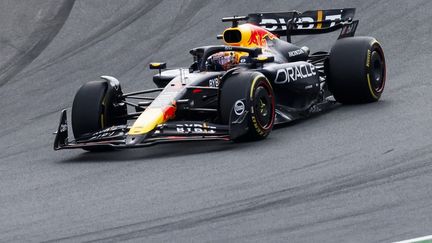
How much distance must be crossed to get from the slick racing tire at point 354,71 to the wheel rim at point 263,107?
151cm

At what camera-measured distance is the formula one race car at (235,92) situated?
37.8ft

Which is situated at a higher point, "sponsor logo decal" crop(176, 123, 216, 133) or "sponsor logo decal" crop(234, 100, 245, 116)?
"sponsor logo decal" crop(234, 100, 245, 116)

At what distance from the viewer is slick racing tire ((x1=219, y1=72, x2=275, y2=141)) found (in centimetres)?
1154

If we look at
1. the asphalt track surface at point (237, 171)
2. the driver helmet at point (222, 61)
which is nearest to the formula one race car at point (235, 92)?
the driver helmet at point (222, 61)

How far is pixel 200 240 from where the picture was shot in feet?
25.9

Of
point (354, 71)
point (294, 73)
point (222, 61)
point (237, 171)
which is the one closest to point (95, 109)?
point (222, 61)

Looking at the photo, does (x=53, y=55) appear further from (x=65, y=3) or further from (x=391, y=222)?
(x=391, y=222)

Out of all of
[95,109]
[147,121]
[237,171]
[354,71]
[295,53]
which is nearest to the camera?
[237,171]

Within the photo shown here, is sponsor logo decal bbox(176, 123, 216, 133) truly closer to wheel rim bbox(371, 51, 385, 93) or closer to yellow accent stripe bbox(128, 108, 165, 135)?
yellow accent stripe bbox(128, 108, 165, 135)

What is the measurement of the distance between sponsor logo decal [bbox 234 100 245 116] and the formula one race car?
0.01 metres

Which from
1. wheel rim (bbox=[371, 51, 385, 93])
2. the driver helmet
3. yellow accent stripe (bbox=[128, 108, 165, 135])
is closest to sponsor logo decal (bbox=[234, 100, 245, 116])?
yellow accent stripe (bbox=[128, 108, 165, 135])

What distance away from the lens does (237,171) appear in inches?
405

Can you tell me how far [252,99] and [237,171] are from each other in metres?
1.47

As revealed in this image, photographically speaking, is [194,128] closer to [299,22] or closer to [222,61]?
[222,61]
